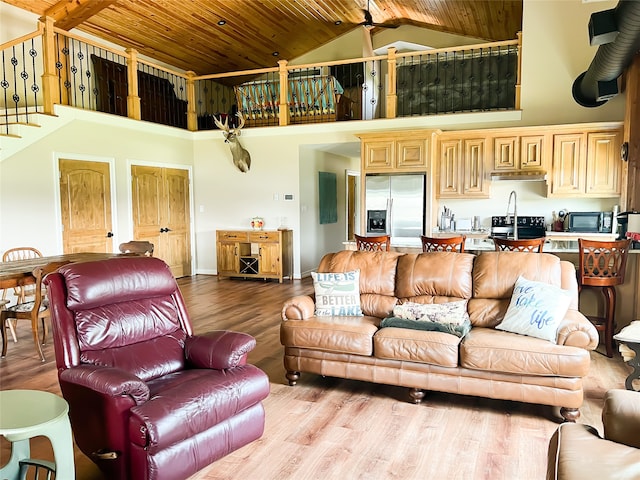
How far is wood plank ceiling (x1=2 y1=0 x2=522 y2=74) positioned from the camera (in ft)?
23.6

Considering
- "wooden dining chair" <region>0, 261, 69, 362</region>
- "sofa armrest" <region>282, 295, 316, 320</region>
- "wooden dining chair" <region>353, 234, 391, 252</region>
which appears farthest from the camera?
"wooden dining chair" <region>353, 234, 391, 252</region>

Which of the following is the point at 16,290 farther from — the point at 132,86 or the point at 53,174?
the point at 132,86

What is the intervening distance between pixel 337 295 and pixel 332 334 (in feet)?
1.49

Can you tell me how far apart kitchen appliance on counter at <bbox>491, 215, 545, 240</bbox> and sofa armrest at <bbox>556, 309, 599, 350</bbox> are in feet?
11.6

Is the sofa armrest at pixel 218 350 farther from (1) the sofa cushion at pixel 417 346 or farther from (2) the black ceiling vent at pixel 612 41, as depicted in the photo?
(2) the black ceiling vent at pixel 612 41

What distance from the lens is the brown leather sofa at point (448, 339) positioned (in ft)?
9.61

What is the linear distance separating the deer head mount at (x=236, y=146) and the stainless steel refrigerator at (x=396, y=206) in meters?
2.55

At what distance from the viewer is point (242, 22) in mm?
8195

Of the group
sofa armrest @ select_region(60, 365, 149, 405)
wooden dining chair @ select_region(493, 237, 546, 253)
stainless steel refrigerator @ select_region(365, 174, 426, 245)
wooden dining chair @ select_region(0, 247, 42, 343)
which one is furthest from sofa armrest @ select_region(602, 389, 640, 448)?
wooden dining chair @ select_region(0, 247, 42, 343)

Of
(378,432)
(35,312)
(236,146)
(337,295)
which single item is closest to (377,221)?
(236,146)

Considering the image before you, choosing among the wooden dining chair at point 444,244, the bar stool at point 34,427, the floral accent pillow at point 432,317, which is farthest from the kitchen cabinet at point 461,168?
the bar stool at point 34,427

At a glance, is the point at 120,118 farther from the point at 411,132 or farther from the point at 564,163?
the point at 564,163

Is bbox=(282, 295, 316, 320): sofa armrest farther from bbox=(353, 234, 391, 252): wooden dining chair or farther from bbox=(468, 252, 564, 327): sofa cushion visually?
bbox=(353, 234, 391, 252): wooden dining chair

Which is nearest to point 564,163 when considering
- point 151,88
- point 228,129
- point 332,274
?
point 332,274
